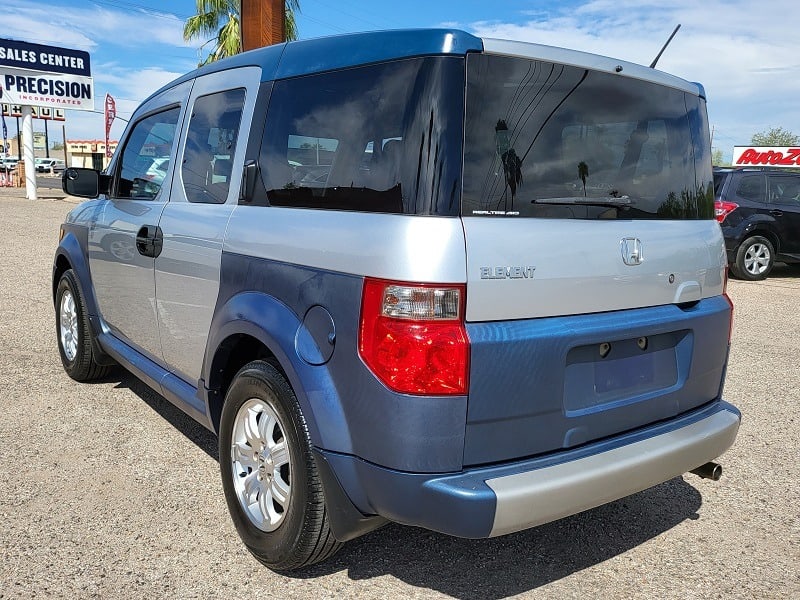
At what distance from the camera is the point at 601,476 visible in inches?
89.8

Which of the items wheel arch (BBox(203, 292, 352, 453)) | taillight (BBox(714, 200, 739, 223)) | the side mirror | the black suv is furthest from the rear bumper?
the black suv

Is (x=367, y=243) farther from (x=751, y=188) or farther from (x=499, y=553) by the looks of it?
(x=751, y=188)

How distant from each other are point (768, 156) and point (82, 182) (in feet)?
146

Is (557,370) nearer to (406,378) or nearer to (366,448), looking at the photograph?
(406,378)

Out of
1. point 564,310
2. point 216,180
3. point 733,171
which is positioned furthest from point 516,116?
point 733,171

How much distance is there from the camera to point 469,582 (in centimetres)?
266

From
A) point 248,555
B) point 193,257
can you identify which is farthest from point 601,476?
point 193,257

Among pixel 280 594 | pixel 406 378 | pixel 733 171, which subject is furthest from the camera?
pixel 733 171

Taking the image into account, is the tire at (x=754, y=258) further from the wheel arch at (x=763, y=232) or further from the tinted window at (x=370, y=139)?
the tinted window at (x=370, y=139)

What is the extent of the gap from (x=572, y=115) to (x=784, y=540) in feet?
7.14

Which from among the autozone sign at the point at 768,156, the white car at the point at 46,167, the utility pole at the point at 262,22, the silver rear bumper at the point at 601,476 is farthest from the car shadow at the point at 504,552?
the white car at the point at 46,167

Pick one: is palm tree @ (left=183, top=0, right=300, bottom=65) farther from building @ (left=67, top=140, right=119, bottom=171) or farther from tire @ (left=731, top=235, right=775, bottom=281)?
building @ (left=67, top=140, right=119, bottom=171)

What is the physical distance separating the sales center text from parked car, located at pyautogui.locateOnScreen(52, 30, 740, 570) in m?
25.7

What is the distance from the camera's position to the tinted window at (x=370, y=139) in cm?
209
